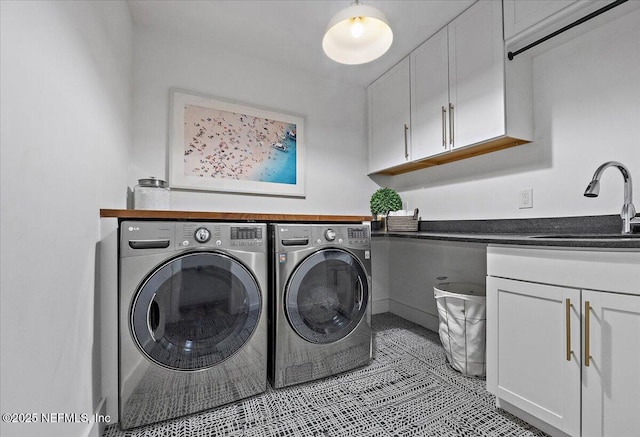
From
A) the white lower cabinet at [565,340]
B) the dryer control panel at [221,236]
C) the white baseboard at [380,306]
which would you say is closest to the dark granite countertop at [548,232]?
the white lower cabinet at [565,340]

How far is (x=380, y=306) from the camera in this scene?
2.96 meters

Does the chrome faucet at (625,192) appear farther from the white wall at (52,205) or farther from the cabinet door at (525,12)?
the white wall at (52,205)

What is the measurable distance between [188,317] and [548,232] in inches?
81.3

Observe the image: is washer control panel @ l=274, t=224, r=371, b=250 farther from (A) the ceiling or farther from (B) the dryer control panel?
(A) the ceiling

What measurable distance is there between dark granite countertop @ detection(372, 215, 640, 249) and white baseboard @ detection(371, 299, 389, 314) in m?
0.95

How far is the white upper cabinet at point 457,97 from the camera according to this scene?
5.71 ft

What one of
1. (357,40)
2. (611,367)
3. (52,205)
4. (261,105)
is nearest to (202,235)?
(52,205)

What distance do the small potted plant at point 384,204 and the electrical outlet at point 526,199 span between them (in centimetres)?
102

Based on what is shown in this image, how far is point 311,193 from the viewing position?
2.71 m

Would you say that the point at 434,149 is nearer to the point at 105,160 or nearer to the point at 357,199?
the point at 357,199

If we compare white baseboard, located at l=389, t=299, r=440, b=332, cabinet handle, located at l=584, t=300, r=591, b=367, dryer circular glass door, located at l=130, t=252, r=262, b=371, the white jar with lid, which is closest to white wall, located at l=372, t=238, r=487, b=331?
white baseboard, located at l=389, t=299, r=440, b=332

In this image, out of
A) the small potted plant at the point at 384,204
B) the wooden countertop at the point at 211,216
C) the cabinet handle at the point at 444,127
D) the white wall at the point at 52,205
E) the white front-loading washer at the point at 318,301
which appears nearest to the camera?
the white wall at the point at 52,205

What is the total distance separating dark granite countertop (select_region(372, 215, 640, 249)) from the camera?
1087 millimetres

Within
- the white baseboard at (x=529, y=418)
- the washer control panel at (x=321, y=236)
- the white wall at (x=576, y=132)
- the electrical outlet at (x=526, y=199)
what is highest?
the white wall at (x=576, y=132)
